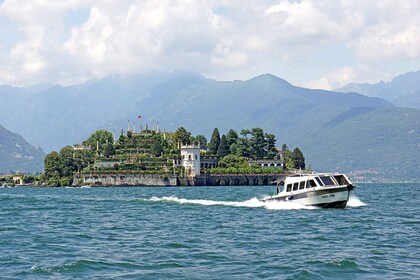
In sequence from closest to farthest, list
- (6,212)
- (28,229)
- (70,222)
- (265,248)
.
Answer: (265,248) → (28,229) → (70,222) → (6,212)

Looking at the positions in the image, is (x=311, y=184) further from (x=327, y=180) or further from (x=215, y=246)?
(x=215, y=246)

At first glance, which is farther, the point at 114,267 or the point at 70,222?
the point at 70,222

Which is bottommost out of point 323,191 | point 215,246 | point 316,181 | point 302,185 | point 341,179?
point 215,246

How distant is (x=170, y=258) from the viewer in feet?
140

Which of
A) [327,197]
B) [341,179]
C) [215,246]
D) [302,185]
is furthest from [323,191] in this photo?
[215,246]

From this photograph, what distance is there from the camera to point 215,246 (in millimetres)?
47219

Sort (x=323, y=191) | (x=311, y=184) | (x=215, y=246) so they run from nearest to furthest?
(x=215, y=246) → (x=323, y=191) → (x=311, y=184)

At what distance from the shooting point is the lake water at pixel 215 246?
38.7 m

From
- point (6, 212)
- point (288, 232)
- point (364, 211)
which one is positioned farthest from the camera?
point (6, 212)

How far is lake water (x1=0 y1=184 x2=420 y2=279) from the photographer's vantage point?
38.7 meters

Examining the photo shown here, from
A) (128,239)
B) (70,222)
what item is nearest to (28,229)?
(70,222)

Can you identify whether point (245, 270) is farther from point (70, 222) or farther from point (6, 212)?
point (6, 212)

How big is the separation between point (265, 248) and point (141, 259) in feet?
26.6

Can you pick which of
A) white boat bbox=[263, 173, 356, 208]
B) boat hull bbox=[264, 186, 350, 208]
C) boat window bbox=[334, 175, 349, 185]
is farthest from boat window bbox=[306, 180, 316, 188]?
boat window bbox=[334, 175, 349, 185]
